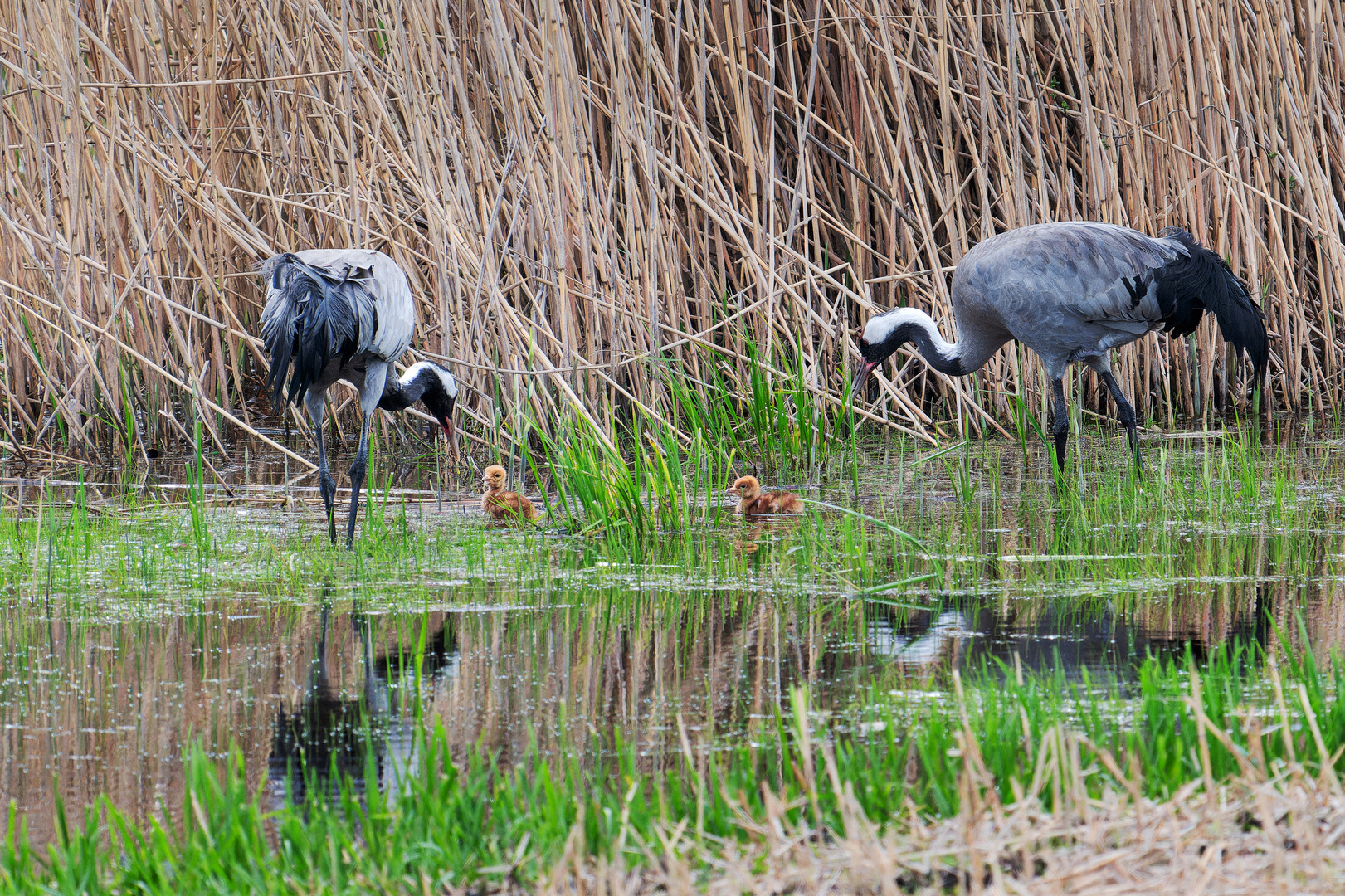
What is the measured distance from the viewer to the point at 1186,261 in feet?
21.4

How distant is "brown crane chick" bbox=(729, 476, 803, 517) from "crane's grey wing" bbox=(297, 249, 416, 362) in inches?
53.8

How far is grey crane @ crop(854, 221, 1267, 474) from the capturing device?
645cm

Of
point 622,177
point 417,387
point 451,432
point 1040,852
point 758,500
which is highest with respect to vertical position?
point 622,177

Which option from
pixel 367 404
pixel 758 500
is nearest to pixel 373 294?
pixel 367 404

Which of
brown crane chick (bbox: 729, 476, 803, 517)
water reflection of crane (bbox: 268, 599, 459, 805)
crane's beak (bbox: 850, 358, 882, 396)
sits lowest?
water reflection of crane (bbox: 268, 599, 459, 805)

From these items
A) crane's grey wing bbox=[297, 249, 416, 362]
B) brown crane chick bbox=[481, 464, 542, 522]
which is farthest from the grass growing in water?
crane's grey wing bbox=[297, 249, 416, 362]

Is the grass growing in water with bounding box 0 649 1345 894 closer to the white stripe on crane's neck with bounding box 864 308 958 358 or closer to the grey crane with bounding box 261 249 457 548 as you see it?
the grey crane with bounding box 261 249 457 548

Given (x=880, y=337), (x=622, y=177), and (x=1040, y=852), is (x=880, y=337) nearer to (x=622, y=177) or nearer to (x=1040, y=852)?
(x=622, y=177)

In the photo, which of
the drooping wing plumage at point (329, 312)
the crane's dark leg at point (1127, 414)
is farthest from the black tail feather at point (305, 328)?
the crane's dark leg at point (1127, 414)

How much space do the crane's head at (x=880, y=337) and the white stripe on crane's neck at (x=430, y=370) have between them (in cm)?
186

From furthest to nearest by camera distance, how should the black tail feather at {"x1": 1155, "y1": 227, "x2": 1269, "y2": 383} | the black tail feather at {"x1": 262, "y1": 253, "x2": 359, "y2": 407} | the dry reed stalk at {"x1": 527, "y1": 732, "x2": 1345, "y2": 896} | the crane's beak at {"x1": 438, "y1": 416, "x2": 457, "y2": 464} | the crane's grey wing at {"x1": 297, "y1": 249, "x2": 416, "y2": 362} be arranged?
the crane's beak at {"x1": 438, "y1": 416, "x2": 457, "y2": 464} → the black tail feather at {"x1": 1155, "y1": 227, "x2": 1269, "y2": 383} → the crane's grey wing at {"x1": 297, "y1": 249, "x2": 416, "y2": 362} → the black tail feather at {"x1": 262, "y1": 253, "x2": 359, "y2": 407} → the dry reed stalk at {"x1": 527, "y1": 732, "x2": 1345, "y2": 896}

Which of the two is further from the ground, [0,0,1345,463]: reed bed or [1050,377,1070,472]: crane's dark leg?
[0,0,1345,463]: reed bed

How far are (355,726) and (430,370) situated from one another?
A: 346 centimetres

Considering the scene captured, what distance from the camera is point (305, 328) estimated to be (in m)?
5.27
